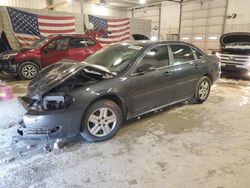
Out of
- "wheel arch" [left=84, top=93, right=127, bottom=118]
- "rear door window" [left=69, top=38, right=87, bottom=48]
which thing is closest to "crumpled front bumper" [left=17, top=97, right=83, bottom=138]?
"wheel arch" [left=84, top=93, right=127, bottom=118]

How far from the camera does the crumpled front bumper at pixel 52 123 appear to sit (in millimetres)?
2633

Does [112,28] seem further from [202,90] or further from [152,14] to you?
[152,14]

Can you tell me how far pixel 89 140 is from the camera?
3.04 metres

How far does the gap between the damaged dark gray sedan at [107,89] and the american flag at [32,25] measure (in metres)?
6.86

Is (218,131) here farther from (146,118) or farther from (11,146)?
(11,146)

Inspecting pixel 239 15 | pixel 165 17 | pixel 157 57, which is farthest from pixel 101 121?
pixel 165 17

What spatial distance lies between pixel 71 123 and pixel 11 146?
97 cm

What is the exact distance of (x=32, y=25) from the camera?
9.52 metres

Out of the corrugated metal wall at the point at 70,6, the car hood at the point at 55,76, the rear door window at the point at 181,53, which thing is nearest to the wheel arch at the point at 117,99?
the car hood at the point at 55,76

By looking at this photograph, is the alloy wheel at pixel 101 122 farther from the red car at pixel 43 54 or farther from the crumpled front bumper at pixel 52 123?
the red car at pixel 43 54

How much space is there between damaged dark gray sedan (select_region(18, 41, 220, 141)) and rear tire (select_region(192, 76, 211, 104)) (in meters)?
0.33

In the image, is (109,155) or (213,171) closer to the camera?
(213,171)

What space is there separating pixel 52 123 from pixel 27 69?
17.7ft

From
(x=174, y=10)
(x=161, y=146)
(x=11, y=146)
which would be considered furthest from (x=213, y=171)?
(x=174, y=10)
